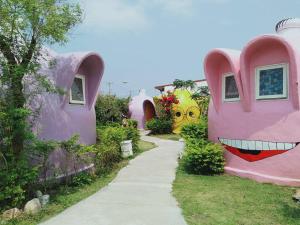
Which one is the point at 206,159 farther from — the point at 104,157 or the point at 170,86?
the point at 170,86

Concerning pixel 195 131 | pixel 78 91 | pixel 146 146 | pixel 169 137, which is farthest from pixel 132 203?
pixel 169 137

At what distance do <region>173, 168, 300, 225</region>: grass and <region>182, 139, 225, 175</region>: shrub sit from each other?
0.50 metres

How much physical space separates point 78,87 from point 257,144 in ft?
18.2

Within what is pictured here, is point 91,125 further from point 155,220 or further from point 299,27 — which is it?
point 299,27

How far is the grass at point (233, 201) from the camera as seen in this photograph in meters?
6.91

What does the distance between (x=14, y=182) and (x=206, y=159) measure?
552 centimetres

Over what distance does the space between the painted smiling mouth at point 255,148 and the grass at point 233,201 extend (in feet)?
2.35

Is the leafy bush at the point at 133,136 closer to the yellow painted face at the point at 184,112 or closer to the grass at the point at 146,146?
the grass at the point at 146,146

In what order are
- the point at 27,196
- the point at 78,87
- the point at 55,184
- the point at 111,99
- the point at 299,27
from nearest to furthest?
1. the point at 27,196
2. the point at 55,184
3. the point at 299,27
4. the point at 78,87
5. the point at 111,99

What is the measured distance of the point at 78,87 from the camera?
A: 447 inches

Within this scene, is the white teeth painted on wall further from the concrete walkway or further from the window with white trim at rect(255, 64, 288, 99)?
the concrete walkway

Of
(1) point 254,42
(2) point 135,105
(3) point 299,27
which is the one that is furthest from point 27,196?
(2) point 135,105

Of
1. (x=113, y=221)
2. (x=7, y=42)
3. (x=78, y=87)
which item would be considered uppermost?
(x=7, y=42)

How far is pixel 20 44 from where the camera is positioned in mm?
7805
